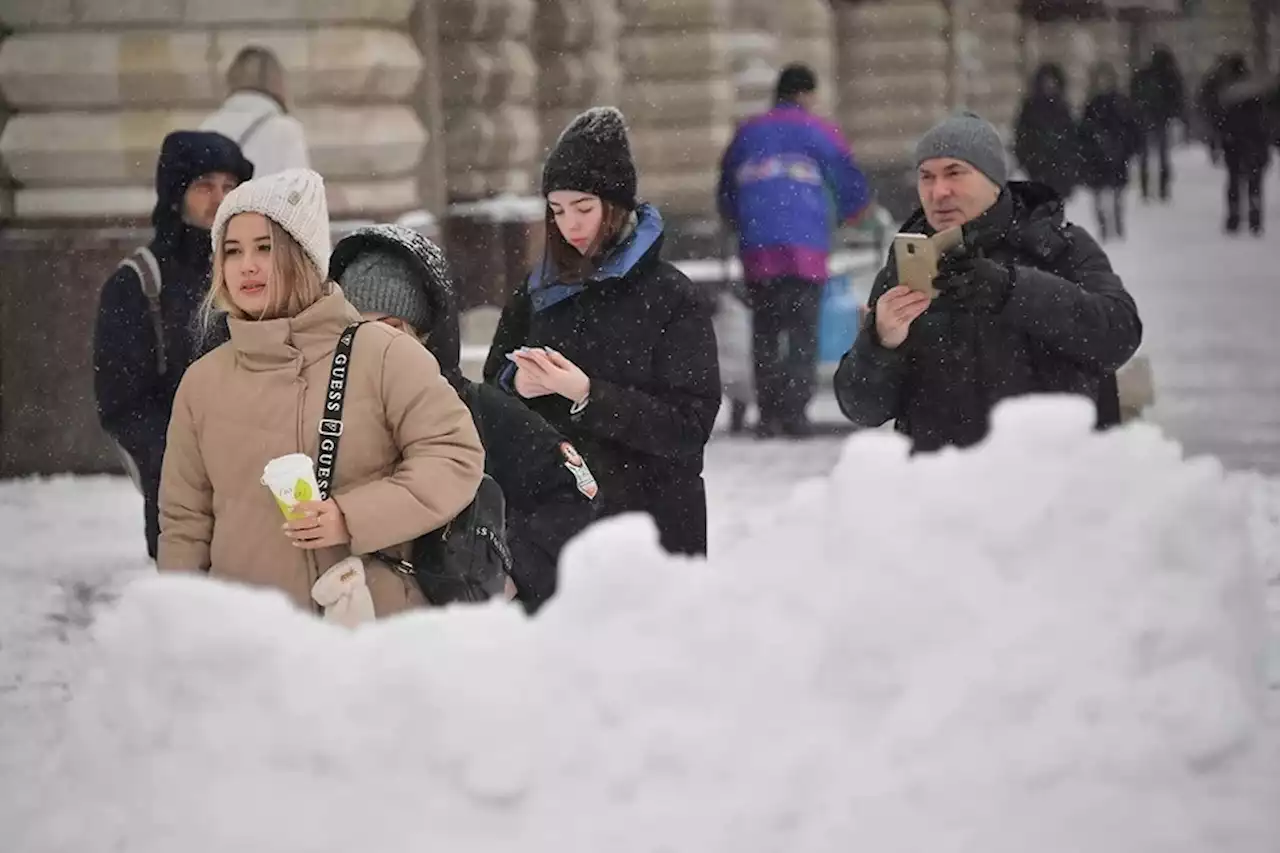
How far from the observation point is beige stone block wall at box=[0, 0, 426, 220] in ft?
28.3

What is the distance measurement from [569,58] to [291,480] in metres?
9.75

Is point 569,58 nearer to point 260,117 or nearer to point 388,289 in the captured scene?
point 260,117

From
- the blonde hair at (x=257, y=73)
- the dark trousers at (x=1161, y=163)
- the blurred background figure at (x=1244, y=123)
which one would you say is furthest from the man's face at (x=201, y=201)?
the dark trousers at (x=1161, y=163)

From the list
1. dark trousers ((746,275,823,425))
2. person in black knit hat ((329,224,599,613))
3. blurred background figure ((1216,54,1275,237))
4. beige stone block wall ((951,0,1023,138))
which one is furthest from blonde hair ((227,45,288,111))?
beige stone block wall ((951,0,1023,138))

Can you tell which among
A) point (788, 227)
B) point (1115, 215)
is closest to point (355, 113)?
point (788, 227)

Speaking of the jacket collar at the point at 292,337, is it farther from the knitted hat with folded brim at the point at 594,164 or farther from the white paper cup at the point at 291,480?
the knitted hat with folded brim at the point at 594,164

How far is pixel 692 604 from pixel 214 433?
760 millimetres

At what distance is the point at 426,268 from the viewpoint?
382cm

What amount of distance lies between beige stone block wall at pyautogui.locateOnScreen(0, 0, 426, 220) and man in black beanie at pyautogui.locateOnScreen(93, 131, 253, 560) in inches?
133

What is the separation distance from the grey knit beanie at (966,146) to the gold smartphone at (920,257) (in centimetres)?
19

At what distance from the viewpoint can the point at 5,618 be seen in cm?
634

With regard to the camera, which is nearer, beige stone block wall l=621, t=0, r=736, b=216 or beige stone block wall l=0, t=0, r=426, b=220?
beige stone block wall l=0, t=0, r=426, b=220

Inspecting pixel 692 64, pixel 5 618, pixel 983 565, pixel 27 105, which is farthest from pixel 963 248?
pixel 692 64

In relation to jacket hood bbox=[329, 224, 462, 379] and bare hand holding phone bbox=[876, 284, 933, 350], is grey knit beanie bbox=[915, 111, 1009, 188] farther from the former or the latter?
jacket hood bbox=[329, 224, 462, 379]
